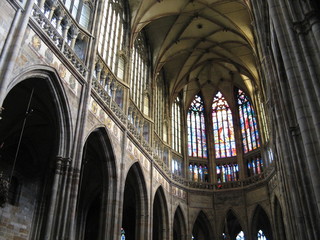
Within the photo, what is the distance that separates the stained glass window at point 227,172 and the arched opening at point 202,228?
336 centimetres

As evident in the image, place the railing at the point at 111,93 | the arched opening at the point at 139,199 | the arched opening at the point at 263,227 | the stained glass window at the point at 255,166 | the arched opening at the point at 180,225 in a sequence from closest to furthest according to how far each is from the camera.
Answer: the railing at the point at 111,93
the arched opening at the point at 139,199
the arched opening at the point at 180,225
the stained glass window at the point at 255,166
the arched opening at the point at 263,227

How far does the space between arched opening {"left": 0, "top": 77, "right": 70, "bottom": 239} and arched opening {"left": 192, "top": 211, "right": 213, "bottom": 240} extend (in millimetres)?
13876

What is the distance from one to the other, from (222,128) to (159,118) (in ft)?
23.9

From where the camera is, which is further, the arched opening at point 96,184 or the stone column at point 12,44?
the arched opening at point 96,184

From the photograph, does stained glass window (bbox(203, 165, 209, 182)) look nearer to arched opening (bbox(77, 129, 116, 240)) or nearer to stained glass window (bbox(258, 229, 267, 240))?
stained glass window (bbox(258, 229, 267, 240))

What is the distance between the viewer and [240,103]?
29672 millimetres

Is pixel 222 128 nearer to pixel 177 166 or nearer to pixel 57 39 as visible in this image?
pixel 177 166

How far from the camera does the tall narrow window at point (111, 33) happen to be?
664 inches

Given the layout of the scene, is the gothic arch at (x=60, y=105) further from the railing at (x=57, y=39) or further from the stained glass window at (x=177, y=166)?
the stained glass window at (x=177, y=166)

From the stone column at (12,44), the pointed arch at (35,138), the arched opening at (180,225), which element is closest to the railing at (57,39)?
the stone column at (12,44)

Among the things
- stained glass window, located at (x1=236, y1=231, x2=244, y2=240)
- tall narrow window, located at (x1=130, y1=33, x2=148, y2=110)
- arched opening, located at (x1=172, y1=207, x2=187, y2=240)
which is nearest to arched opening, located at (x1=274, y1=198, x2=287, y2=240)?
stained glass window, located at (x1=236, y1=231, x2=244, y2=240)

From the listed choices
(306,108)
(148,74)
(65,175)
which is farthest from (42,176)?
(306,108)

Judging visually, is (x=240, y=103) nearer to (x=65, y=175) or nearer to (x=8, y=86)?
(x=65, y=175)

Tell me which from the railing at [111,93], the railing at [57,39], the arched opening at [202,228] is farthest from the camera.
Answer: the arched opening at [202,228]
